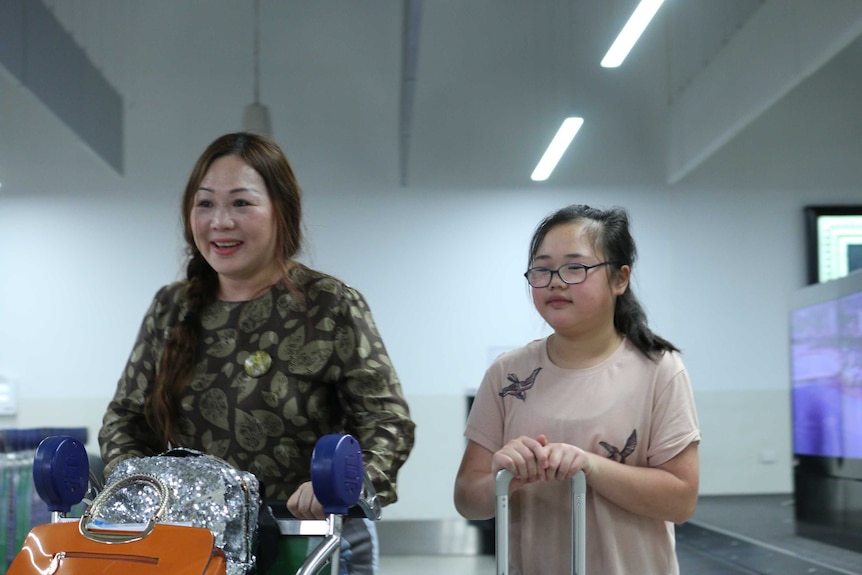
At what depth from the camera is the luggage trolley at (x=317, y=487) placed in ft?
4.16

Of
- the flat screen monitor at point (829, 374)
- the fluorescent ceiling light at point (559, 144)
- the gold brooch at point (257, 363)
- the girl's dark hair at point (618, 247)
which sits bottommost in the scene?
the flat screen monitor at point (829, 374)

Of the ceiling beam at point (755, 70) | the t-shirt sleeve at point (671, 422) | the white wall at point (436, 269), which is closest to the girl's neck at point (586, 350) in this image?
the t-shirt sleeve at point (671, 422)

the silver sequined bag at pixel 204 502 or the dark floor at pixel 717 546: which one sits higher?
the silver sequined bag at pixel 204 502

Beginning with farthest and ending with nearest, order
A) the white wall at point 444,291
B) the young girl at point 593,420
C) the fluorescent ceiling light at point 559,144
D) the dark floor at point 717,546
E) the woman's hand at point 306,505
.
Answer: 1. the white wall at point 444,291
2. the fluorescent ceiling light at point 559,144
3. the dark floor at point 717,546
4. the young girl at point 593,420
5. the woman's hand at point 306,505

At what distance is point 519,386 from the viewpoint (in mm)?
1762

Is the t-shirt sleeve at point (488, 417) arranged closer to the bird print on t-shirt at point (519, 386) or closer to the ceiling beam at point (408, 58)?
the bird print on t-shirt at point (519, 386)

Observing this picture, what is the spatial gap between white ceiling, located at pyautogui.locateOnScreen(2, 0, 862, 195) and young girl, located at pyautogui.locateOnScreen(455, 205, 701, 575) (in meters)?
7.06

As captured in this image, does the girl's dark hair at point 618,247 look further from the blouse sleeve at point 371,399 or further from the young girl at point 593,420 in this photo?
the blouse sleeve at point 371,399

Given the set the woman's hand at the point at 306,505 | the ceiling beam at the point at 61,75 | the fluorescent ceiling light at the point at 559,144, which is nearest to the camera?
the woman's hand at the point at 306,505

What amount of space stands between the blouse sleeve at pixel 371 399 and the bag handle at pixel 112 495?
0.34 m

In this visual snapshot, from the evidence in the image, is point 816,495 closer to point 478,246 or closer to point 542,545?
point 478,246

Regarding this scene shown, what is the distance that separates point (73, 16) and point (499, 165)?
3.88 metres

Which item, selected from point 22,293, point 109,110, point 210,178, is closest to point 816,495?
point 210,178

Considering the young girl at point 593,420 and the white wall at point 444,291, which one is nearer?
the young girl at point 593,420
